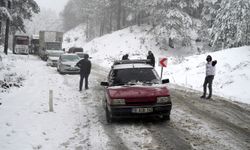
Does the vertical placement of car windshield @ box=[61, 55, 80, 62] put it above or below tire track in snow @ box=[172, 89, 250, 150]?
above

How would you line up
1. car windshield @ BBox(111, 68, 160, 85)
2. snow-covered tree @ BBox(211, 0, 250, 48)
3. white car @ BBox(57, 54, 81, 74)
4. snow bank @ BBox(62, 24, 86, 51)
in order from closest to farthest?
car windshield @ BBox(111, 68, 160, 85), white car @ BBox(57, 54, 81, 74), snow-covered tree @ BBox(211, 0, 250, 48), snow bank @ BBox(62, 24, 86, 51)

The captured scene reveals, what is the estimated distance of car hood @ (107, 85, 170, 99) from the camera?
9094 millimetres

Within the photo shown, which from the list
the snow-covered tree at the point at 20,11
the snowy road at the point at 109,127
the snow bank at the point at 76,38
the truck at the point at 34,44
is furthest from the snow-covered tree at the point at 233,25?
the snow bank at the point at 76,38

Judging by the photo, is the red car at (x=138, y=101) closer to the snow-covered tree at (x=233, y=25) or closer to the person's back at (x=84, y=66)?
the person's back at (x=84, y=66)

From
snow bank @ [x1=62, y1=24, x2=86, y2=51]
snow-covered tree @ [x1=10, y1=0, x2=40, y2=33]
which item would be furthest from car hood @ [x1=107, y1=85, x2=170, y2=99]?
snow bank @ [x1=62, y1=24, x2=86, y2=51]

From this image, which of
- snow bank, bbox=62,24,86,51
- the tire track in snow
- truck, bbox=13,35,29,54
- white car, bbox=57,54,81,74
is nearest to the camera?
the tire track in snow

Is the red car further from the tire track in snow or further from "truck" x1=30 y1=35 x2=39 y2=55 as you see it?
"truck" x1=30 y1=35 x2=39 y2=55

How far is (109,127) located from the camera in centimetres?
935

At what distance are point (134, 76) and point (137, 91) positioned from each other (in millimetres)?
1262

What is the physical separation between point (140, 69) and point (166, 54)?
3064 cm

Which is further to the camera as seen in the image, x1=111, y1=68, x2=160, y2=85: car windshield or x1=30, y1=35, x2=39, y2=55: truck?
x1=30, y1=35, x2=39, y2=55: truck

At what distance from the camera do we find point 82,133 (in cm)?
873

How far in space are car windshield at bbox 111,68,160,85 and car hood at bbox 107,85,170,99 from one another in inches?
20.0

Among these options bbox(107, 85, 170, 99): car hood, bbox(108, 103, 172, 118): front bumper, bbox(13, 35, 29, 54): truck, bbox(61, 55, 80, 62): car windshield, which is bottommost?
bbox(108, 103, 172, 118): front bumper
